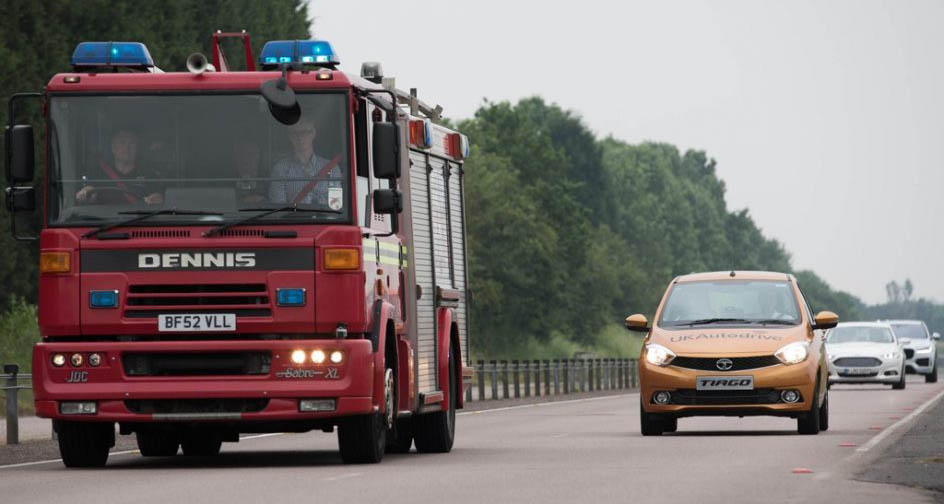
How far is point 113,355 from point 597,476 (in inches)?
156

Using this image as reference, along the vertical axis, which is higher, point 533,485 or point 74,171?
point 74,171

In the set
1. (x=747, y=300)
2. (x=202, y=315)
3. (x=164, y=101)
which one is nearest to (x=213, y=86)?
(x=164, y=101)

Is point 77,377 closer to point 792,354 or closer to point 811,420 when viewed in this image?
point 792,354

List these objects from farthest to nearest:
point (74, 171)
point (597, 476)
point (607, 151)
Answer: point (607, 151), point (74, 171), point (597, 476)

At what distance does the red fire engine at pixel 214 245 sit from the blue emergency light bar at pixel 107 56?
0.58ft

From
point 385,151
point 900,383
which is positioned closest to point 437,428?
point 385,151

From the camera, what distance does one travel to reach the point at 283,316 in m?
17.1

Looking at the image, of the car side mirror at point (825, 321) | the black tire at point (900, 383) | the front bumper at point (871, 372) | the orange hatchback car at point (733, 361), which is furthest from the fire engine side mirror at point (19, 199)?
the black tire at point (900, 383)

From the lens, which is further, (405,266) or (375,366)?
(405,266)

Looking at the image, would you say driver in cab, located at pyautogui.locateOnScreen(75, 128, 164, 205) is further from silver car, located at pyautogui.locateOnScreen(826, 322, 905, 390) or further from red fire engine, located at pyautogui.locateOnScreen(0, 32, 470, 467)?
silver car, located at pyautogui.locateOnScreen(826, 322, 905, 390)

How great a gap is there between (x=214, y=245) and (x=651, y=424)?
7943 millimetres

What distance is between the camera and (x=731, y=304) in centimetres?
2438

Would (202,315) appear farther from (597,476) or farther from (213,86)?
(597,476)

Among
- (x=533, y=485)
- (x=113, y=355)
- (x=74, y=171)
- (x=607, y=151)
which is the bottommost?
(x=533, y=485)
